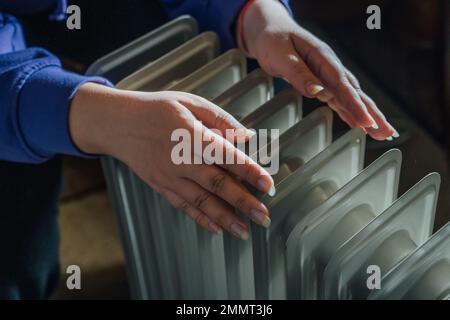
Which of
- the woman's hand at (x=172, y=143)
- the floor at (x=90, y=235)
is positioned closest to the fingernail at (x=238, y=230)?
the woman's hand at (x=172, y=143)

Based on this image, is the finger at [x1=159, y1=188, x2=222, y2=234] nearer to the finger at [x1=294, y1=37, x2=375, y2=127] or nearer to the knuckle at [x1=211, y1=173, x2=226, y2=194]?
the knuckle at [x1=211, y1=173, x2=226, y2=194]

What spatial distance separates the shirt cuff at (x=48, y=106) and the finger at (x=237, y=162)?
14 centimetres

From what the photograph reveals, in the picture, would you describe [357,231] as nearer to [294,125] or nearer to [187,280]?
[294,125]

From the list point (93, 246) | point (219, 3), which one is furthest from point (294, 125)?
point (93, 246)

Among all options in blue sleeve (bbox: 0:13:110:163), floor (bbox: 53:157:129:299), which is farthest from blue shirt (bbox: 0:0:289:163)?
floor (bbox: 53:157:129:299)

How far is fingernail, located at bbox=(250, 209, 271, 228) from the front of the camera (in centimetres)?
55

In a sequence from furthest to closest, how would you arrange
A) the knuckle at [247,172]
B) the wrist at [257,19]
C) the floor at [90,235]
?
the floor at [90,235]
the wrist at [257,19]
the knuckle at [247,172]

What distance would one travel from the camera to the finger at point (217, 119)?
21.9 inches

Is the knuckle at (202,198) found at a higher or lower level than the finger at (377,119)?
lower

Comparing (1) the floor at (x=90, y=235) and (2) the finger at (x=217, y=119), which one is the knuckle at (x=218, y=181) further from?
(1) the floor at (x=90, y=235)

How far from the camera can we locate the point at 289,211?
0.59 meters

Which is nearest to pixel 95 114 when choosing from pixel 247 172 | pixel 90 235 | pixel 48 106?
pixel 48 106

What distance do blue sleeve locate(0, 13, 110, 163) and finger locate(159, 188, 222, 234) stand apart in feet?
0.34

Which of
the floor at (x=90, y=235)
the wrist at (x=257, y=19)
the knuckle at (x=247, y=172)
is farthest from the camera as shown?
the floor at (x=90, y=235)
